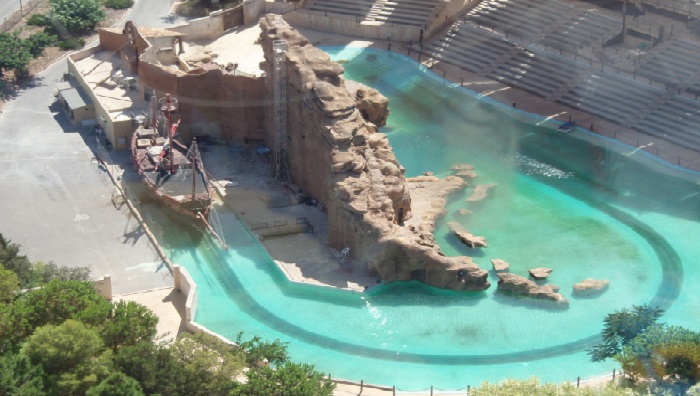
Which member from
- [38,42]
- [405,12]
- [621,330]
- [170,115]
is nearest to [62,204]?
[170,115]

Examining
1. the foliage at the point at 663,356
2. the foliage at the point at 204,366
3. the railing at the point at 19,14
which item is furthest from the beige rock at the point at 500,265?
the railing at the point at 19,14

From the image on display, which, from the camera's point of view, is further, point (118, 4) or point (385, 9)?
point (118, 4)

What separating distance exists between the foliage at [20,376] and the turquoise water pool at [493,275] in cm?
1117

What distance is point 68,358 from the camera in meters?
43.7

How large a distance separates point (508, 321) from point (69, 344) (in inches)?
772

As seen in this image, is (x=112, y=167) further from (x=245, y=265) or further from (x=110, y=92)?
(x=245, y=265)

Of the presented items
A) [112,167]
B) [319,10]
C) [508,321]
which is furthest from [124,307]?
[319,10]

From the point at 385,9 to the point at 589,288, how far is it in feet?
121

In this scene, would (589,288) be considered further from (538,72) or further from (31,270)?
(31,270)

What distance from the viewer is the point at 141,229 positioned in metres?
60.9

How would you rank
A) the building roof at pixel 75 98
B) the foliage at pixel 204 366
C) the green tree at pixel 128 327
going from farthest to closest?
the building roof at pixel 75 98 → the green tree at pixel 128 327 → the foliage at pixel 204 366

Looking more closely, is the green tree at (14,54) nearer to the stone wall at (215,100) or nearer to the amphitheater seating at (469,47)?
the stone wall at (215,100)

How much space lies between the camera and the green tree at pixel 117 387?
1677 inches

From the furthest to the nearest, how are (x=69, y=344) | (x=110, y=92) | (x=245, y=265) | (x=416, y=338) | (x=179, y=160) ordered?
(x=110, y=92) → (x=179, y=160) → (x=245, y=265) → (x=416, y=338) → (x=69, y=344)
